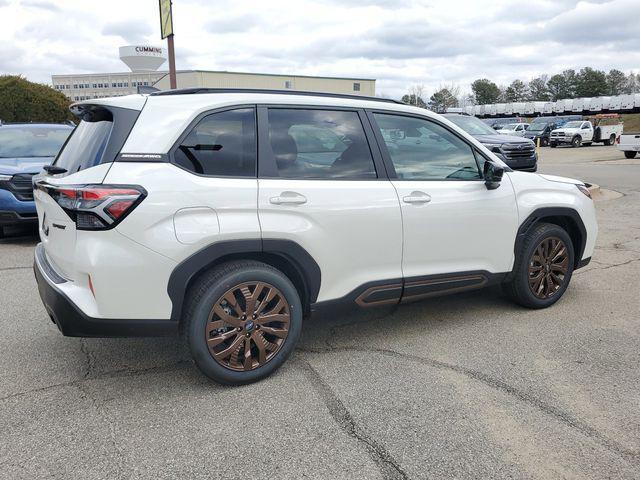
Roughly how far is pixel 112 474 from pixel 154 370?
1088 mm

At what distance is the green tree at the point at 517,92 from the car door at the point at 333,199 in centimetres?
10943

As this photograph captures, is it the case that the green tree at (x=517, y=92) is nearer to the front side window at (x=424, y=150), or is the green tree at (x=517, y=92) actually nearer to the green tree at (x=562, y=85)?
the green tree at (x=562, y=85)

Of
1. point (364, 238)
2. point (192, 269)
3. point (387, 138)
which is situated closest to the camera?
point (192, 269)

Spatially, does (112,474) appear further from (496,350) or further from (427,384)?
(496,350)

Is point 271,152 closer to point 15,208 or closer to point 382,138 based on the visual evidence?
point 382,138

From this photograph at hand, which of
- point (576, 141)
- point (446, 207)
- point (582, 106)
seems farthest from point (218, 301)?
point (582, 106)

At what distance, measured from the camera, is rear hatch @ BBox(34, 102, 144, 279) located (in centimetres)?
288

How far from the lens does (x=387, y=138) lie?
3750 millimetres

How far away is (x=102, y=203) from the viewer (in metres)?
2.75

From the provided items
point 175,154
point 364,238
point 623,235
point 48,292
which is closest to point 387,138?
point 364,238

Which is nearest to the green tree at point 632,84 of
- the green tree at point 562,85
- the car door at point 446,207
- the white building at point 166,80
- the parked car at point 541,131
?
the green tree at point 562,85

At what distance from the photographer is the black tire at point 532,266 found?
14.1ft

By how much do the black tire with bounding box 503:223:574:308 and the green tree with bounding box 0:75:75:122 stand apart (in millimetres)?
40534

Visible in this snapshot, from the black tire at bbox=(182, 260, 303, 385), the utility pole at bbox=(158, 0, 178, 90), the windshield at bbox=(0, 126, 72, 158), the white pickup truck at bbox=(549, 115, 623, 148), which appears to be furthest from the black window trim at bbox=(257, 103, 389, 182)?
the white pickup truck at bbox=(549, 115, 623, 148)
